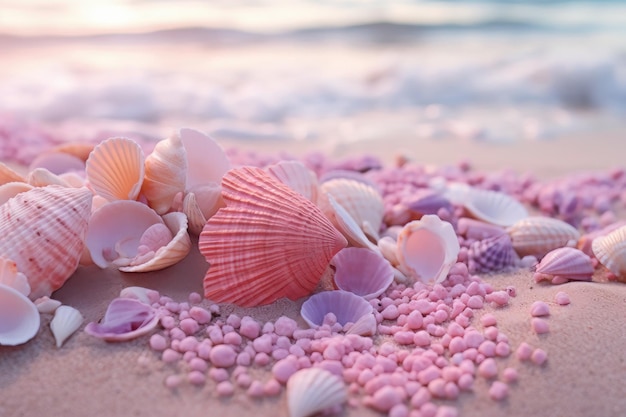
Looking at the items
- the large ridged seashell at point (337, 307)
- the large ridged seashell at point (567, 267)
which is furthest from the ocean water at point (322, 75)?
the large ridged seashell at point (337, 307)

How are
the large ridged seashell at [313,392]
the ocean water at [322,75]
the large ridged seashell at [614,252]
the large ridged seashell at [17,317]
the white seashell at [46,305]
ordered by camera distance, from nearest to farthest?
the large ridged seashell at [313,392] → the large ridged seashell at [17,317] → the white seashell at [46,305] → the large ridged seashell at [614,252] → the ocean water at [322,75]

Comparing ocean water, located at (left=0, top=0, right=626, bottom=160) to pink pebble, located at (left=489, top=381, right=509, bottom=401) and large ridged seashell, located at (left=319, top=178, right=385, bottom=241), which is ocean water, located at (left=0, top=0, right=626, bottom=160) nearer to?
large ridged seashell, located at (left=319, top=178, right=385, bottom=241)

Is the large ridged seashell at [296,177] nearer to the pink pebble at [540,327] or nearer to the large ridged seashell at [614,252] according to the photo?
the pink pebble at [540,327]

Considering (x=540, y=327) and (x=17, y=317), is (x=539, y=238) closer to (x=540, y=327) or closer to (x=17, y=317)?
(x=540, y=327)

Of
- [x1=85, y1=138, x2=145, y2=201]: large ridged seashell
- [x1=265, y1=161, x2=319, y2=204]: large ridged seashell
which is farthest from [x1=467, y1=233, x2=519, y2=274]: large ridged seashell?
[x1=85, y1=138, x2=145, y2=201]: large ridged seashell

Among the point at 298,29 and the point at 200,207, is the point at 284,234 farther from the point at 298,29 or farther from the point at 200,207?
the point at 298,29

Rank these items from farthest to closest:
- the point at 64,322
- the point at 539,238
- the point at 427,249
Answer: the point at 539,238
the point at 427,249
the point at 64,322

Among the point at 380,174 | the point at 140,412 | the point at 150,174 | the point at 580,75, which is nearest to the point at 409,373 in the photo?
the point at 140,412

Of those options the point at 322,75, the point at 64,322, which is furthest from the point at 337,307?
the point at 322,75

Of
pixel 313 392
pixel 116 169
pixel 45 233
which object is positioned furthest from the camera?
pixel 116 169
